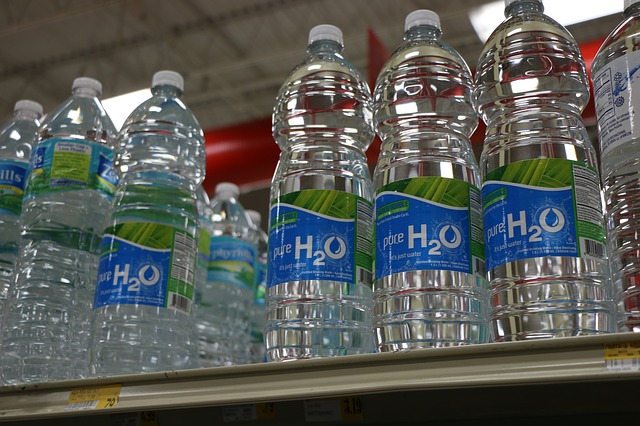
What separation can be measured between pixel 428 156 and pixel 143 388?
2.65 ft

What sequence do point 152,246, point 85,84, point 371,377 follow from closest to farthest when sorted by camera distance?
point 371,377 < point 152,246 < point 85,84

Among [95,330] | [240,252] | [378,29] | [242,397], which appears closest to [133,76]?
[378,29]

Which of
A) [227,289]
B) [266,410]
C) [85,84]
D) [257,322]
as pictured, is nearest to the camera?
[266,410]

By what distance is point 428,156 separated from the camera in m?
1.74

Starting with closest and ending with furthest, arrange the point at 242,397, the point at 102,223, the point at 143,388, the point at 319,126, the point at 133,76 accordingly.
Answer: the point at 242,397 → the point at 143,388 → the point at 319,126 → the point at 102,223 → the point at 133,76

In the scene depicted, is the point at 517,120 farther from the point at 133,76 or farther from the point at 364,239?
the point at 133,76

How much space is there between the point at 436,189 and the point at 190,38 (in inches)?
304

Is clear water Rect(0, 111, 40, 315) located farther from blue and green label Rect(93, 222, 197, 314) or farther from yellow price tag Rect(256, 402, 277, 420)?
yellow price tag Rect(256, 402, 277, 420)

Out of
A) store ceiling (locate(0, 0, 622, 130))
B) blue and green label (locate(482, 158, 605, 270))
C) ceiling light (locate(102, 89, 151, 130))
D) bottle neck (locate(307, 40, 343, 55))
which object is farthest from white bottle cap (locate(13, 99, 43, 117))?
store ceiling (locate(0, 0, 622, 130))

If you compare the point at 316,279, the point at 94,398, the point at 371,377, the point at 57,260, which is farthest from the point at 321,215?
the point at 57,260

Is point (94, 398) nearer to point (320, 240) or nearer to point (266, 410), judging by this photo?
point (266, 410)

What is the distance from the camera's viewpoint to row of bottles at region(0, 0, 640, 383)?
1.37 metres

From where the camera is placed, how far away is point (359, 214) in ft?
5.13

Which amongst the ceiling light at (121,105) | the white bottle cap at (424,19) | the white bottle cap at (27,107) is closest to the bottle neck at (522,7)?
the white bottle cap at (424,19)
